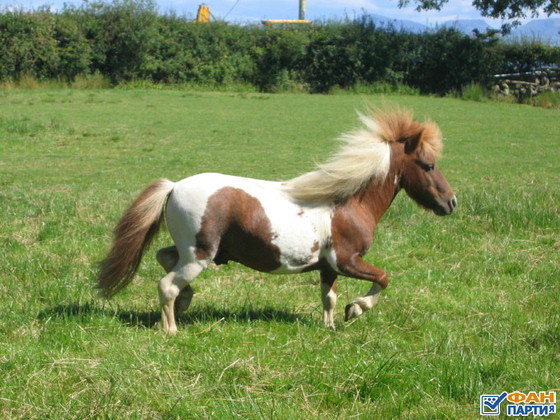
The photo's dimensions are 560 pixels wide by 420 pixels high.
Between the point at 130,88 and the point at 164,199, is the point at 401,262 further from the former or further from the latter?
the point at 130,88

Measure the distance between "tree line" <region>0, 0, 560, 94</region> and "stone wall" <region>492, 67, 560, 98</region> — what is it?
54.6 inches

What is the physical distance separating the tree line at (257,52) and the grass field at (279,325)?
80.8 feet

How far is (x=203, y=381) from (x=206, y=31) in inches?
1457

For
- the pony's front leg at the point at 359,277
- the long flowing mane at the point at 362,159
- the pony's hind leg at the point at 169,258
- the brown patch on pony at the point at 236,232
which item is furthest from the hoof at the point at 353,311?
the pony's hind leg at the point at 169,258

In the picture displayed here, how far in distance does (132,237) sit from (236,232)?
2.53 ft

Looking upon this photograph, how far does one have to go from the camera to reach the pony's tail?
5.08 metres

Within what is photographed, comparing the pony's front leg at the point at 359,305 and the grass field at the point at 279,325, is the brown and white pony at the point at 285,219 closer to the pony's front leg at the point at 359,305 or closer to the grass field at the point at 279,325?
the pony's front leg at the point at 359,305

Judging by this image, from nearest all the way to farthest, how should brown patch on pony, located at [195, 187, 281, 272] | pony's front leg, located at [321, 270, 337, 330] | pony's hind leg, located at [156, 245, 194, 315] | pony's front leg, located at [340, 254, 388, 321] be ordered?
brown patch on pony, located at [195, 187, 281, 272] < pony's front leg, located at [340, 254, 388, 321] < pony's hind leg, located at [156, 245, 194, 315] < pony's front leg, located at [321, 270, 337, 330]

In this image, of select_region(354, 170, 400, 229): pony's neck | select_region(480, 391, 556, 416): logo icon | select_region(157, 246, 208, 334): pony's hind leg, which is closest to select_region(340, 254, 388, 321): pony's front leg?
select_region(354, 170, 400, 229): pony's neck

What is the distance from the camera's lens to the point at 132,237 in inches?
201

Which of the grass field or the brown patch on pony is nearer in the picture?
the grass field

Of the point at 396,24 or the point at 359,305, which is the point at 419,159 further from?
the point at 396,24

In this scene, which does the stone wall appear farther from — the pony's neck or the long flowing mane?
the pony's neck

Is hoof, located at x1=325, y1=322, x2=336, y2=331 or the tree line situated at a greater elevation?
the tree line
